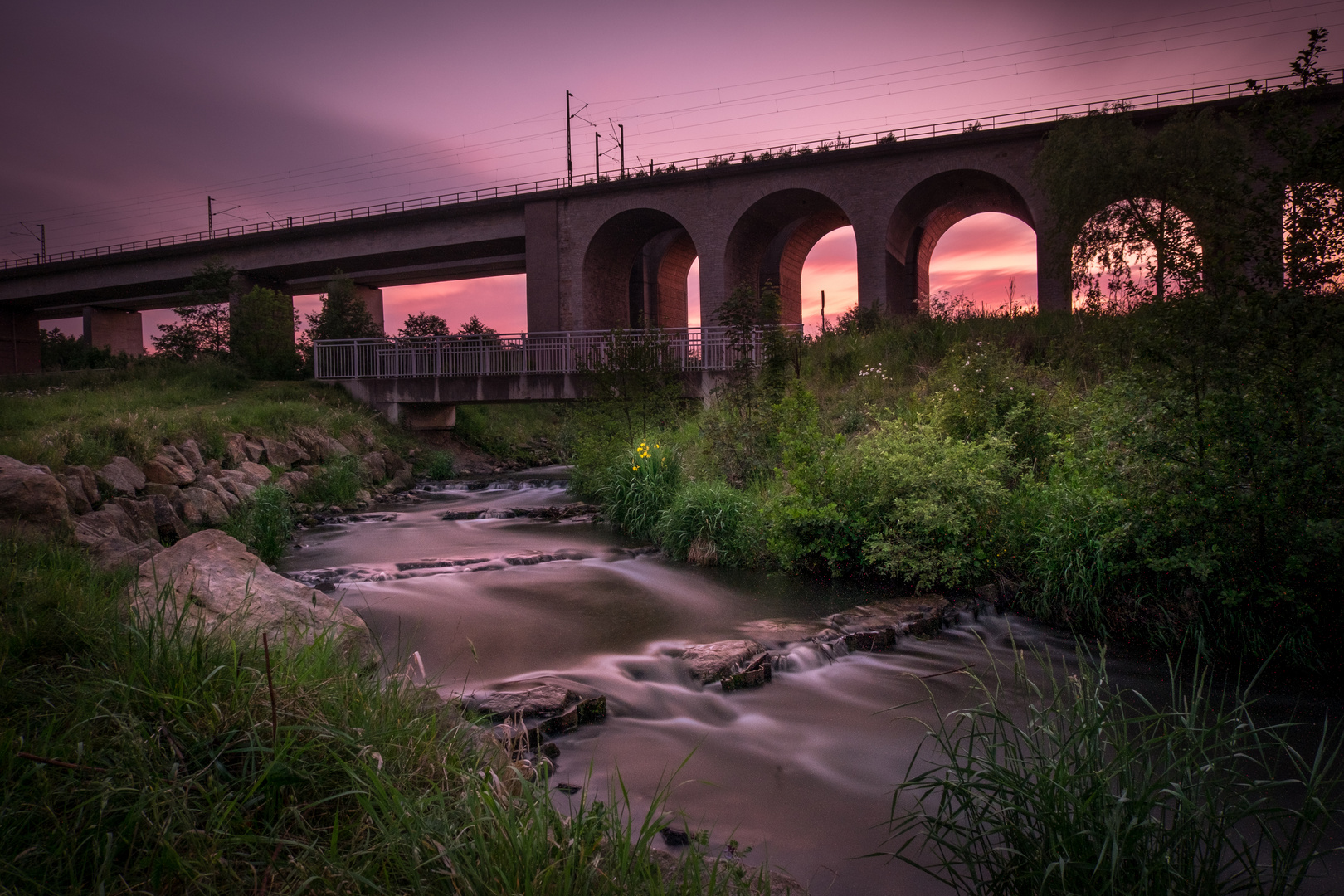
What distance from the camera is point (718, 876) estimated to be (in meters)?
2.47

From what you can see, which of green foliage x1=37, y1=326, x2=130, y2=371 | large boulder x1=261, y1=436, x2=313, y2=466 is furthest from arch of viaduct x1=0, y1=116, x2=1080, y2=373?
large boulder x1=261, y1=436, x2=313, y2=466

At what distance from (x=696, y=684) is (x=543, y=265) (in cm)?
2784

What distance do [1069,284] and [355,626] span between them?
20.3 m

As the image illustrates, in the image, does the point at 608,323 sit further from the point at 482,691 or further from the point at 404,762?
the point at 404,762

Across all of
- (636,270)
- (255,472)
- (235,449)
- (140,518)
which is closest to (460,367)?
(235,449)

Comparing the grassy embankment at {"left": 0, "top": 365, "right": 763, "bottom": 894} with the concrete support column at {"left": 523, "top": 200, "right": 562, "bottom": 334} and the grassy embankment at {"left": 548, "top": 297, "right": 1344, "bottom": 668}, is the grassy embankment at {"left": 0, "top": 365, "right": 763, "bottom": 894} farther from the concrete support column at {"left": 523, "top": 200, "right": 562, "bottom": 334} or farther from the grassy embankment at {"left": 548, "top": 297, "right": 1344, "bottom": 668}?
the concrete support column at {"left": 523, "top": 200, "right": 562, "bottom": 334}

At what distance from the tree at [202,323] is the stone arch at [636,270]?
15.7 metres

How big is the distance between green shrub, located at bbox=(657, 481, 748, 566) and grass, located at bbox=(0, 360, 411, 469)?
7.70m

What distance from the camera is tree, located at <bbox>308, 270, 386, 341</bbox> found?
89.1ft

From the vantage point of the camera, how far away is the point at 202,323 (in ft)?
98.8

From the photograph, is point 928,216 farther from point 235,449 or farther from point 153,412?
point 153,412

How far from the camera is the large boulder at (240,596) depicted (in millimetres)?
3465

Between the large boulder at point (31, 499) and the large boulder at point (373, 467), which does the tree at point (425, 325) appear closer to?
the large boulder at point (373, 467)

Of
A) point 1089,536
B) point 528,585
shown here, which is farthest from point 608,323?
point 1089,536
